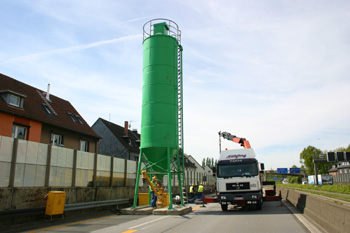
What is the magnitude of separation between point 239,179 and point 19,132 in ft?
54.6

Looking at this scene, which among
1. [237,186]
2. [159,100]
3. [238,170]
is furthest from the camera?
[159,100]

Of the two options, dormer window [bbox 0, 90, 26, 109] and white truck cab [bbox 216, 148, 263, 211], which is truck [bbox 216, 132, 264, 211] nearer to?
white truck cab [bbox 216, 148, 263, 211]

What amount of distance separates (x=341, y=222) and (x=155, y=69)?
13580 mm

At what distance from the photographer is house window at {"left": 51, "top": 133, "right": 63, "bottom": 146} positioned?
82.3 feet

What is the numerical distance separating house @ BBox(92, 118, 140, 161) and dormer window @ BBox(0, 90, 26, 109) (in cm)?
1812

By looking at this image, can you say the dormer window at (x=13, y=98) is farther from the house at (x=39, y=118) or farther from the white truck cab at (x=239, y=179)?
the white truck cab at (x=239, y=179)

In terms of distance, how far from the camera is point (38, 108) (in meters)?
24.7

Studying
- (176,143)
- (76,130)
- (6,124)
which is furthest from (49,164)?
(76,130)

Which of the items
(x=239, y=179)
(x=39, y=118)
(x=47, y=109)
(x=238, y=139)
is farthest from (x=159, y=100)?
(x=47, y=109)

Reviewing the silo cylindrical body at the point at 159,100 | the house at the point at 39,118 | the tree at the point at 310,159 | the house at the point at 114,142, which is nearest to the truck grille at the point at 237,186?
the silo cylindrical body at the point at 159,100

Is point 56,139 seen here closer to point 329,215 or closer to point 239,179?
point 239,179

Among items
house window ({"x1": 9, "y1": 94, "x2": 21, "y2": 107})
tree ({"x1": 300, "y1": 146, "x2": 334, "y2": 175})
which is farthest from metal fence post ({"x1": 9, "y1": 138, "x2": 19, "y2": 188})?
tree ({"x1": 300, "y1": 146, "x2": 334, "y2": 175})

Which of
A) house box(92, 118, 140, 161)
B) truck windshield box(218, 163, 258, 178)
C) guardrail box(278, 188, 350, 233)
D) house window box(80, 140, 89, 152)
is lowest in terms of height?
guardrail box(278, 188, 350, 233)

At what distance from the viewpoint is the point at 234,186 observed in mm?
15719
